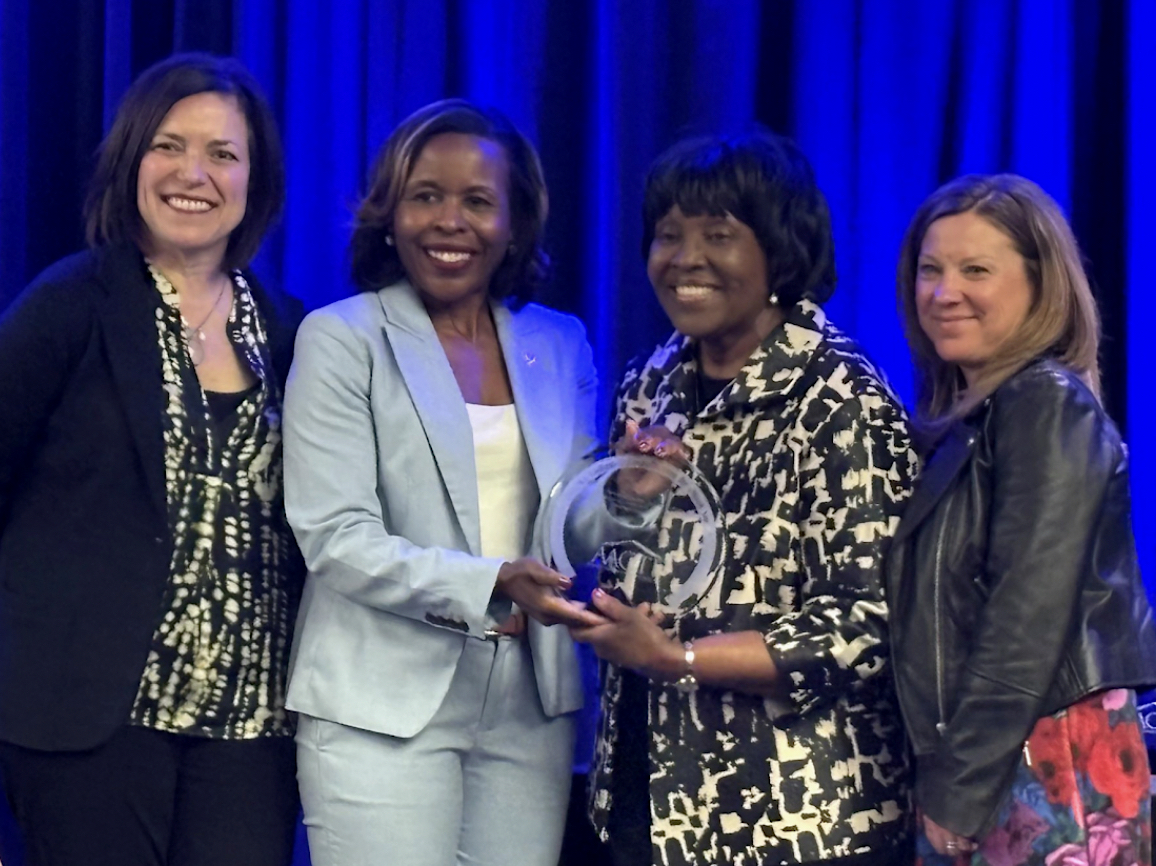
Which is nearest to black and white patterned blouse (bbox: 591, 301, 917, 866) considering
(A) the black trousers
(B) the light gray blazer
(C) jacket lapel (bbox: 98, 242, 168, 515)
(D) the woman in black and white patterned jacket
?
(D) the woman in black and white patterned jacket

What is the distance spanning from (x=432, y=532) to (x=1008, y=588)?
717mm

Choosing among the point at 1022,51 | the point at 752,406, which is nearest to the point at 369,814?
the point at 752,406

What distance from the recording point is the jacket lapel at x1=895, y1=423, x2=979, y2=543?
155cm

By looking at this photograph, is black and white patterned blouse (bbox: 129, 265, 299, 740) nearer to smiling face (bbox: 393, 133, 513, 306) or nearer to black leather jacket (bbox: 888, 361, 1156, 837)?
smiling face (bbox: 393, 133, 513, 306)

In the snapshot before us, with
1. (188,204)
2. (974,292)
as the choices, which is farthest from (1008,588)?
(188,204)

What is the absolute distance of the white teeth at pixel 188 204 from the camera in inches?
70.9

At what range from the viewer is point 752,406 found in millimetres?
1636

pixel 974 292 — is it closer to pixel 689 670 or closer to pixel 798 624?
pixel 798 624

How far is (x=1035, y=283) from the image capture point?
166 cm

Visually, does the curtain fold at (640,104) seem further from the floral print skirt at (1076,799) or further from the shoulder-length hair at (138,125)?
the floral print skirt at (1076,799)

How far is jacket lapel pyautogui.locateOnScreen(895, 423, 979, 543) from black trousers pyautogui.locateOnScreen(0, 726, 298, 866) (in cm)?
89

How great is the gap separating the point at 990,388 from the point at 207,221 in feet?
3.53

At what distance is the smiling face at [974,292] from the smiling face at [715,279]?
0.22 metres

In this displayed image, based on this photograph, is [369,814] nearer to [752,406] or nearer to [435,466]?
[435,466]
